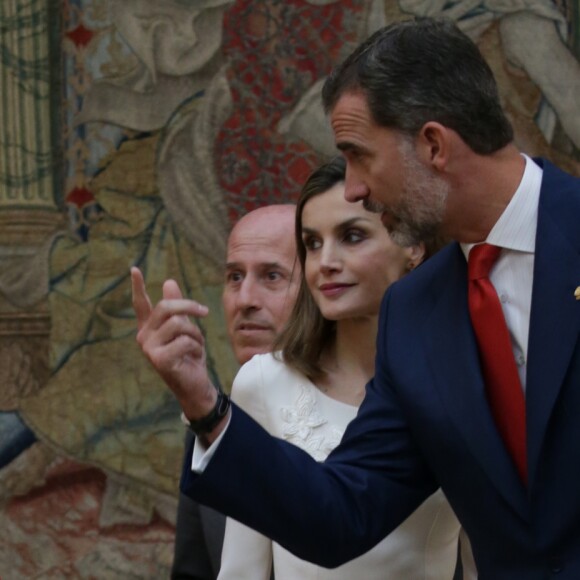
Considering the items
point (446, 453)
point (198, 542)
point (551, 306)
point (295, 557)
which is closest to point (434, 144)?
point (551, 306)

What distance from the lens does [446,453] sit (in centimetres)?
355

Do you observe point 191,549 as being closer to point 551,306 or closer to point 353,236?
point 353,236

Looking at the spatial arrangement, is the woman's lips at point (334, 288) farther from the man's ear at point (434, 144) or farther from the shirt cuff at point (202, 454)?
the shirt cuff at point (202, 454)

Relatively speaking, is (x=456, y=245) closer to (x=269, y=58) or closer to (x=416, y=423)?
(x=416, y=423)

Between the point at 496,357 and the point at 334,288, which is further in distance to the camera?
the point at 334,288

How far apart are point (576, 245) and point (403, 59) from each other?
66 centimetres

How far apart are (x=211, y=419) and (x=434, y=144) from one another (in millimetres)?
970

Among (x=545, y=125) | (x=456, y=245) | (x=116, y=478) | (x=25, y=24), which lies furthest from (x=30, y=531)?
(x=456, y=245)

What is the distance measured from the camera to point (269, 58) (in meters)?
7.57

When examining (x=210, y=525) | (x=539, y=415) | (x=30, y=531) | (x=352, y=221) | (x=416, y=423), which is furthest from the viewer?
(x=30, y=531)

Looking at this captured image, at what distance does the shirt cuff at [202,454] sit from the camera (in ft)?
10.6

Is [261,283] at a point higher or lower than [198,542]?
higher

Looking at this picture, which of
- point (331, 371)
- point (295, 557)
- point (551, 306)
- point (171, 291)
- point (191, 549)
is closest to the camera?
point (171, 291)

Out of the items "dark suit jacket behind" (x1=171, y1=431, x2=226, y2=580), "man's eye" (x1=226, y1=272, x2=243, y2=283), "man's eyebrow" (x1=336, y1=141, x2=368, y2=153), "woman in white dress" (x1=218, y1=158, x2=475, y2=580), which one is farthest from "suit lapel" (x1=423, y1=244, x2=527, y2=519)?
"man's eye" (x1=226, y1=272, x2=243, y2=283)
